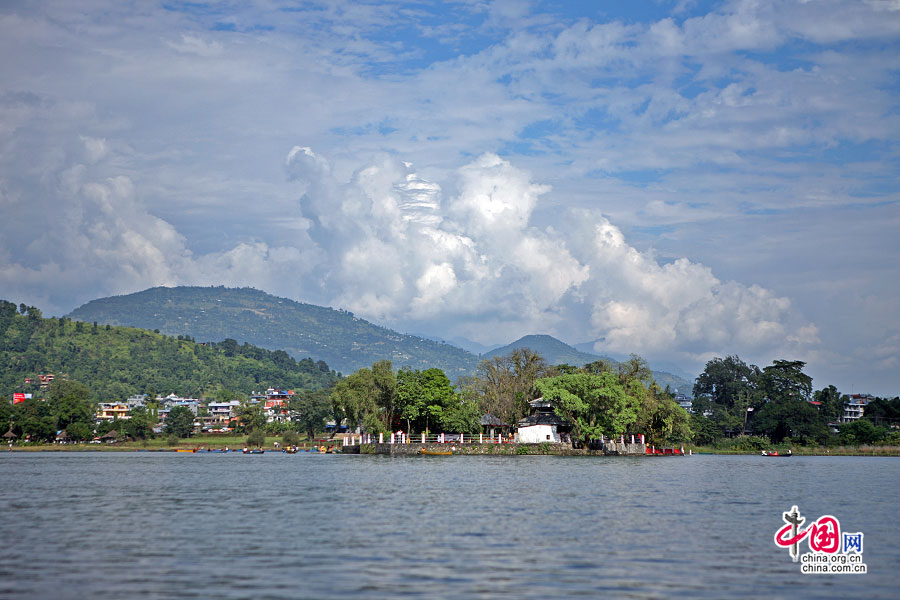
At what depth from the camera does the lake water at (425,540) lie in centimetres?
2178

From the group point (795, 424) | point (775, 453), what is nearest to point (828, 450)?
point (795, 424)

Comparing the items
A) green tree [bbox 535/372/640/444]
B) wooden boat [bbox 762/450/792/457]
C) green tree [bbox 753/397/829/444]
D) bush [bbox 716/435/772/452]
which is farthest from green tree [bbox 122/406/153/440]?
green tree [bbox 753/397/829/444]

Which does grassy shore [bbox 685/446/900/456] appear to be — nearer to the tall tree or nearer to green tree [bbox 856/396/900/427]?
green tree [bbox 856/396/900/427]

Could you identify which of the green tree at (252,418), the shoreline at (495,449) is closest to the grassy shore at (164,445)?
the shoreline at (495,449)

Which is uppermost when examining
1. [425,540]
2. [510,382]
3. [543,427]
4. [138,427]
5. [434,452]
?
[510,382]

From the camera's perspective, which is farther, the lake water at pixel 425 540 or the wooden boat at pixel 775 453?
the wooden boat at pixel 775 453

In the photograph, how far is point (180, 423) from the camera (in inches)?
7357

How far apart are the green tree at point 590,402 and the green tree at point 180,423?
107 meters

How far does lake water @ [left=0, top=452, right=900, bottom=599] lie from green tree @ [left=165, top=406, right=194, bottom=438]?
135019mm

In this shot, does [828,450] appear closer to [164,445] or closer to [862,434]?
[862,434]

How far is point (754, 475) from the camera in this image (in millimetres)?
71188

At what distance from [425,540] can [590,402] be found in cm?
7745

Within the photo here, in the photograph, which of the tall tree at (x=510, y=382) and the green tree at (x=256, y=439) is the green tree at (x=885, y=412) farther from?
the green tree at (x=256, y=439)

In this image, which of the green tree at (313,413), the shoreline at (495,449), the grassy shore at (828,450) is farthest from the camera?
the green tree at (313,413)
